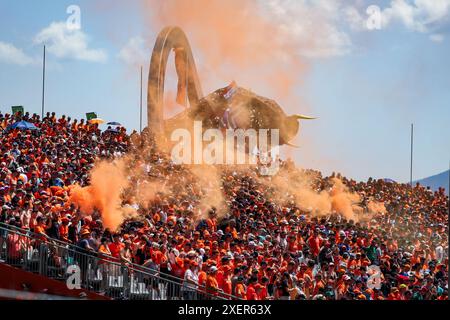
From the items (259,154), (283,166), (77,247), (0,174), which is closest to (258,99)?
(259,154)

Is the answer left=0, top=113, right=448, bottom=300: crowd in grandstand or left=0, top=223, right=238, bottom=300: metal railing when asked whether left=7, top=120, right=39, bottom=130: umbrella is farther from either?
left=0, top=223, right=238, bottom=300: metal railing

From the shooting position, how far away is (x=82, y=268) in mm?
14266

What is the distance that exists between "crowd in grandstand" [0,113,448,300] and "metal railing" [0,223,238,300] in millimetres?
173

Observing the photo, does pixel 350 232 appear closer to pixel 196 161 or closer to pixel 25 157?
pixel 25 157

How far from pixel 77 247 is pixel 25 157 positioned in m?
8.06

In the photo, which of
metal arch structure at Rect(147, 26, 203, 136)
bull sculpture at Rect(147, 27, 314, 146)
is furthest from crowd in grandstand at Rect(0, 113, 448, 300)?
bull sculpture at Rect(147, 27, 314, 146)

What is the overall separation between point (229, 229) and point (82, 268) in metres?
5.94

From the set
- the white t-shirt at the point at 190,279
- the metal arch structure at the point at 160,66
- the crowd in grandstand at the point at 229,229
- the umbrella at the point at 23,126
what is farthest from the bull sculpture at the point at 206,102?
the white t-shirt at the point at 190,279

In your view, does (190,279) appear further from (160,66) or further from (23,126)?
(160,66)

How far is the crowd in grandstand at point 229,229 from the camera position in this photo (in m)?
14.3

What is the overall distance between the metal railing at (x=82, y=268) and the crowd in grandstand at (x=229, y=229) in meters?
0.17

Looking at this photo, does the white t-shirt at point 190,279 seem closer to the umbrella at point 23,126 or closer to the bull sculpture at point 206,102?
the umbrella at point 23,126

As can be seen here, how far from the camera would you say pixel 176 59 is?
4103 centimetres

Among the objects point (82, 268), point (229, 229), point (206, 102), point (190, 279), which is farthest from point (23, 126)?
point (206, 102)
